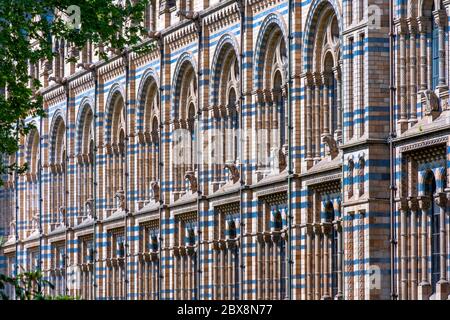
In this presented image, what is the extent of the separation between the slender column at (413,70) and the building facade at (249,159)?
1.6 inches

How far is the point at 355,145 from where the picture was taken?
128ft

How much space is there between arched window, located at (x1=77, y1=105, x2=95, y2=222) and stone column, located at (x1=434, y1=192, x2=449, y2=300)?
110ft

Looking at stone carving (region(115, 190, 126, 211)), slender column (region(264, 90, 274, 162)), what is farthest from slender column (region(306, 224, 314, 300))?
stone carving (region(115, 190, 126, 211))

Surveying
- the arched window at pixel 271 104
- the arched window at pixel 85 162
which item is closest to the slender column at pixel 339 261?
the arched window at pixel 271 104

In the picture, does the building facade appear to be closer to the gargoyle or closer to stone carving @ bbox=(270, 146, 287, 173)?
stone carving @ bbox=(270, 146, 287, 173)

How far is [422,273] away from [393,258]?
1230mm

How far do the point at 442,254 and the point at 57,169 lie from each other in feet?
129

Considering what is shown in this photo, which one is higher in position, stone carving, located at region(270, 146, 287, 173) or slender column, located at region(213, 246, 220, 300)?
stone carving, located at region(270, 146, 287, 173)

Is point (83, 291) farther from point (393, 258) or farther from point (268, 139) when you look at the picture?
point (393, 258)

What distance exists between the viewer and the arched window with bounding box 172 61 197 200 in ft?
185

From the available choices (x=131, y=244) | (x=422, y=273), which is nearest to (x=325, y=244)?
(x=422, y=273)

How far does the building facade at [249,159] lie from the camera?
37.9 meters

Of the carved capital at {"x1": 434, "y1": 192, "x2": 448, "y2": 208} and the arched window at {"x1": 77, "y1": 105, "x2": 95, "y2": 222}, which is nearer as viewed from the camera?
the carved capital at {"x1": 434, "y1": 192, "x2": 448, "y2": 208}

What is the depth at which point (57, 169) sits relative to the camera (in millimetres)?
73250
